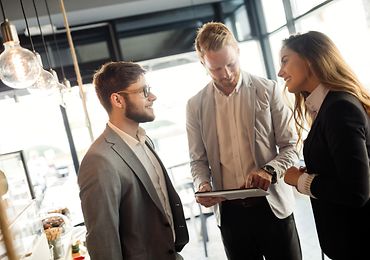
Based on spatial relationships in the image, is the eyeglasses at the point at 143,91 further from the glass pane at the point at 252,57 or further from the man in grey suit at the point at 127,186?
the glass pane at the point at 252,57

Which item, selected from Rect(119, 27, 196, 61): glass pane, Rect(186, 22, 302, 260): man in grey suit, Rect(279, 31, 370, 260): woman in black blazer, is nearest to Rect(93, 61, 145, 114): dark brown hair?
Rect(186, 22, 302, 260): man in grey suit

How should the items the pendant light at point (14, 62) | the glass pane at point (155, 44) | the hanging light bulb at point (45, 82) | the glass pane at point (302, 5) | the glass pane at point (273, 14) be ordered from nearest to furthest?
the pendant light at point (14, 62)
the hanging light bulb at point (45, 82)
the glass pane at point (302, 5)
the glass pane at point (273, 14)
the glass pane at point (155, 44)

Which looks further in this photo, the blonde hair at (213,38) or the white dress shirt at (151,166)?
the blonde hair at (213,38)

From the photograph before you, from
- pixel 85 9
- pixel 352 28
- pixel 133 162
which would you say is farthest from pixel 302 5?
pixel 133 162

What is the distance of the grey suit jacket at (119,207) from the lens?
1.16 metres

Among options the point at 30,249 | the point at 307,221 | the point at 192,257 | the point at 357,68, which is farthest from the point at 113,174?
the point at 307,221

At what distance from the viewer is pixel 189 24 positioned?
4.67m

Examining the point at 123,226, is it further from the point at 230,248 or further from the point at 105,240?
the point at 230,248

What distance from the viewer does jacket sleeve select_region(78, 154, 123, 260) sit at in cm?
116

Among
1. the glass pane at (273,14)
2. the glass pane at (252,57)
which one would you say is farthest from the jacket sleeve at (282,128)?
the glass pane at (252,57)

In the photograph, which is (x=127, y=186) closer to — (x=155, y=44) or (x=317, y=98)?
(x=317, y=98)

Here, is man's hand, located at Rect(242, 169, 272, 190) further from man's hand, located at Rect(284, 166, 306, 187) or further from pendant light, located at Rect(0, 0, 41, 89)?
pendant light, located at Rect(0, 0, 41, 89)

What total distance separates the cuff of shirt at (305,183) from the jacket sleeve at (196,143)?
568mm

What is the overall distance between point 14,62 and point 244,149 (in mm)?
1119
